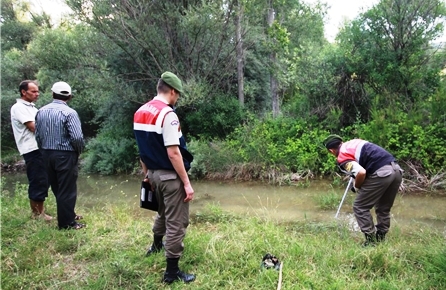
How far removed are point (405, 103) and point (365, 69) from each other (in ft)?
4.75

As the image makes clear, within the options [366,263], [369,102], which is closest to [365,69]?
[369,102]

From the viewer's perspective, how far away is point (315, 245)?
3.82 meters

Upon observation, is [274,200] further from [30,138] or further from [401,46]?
[401,46]

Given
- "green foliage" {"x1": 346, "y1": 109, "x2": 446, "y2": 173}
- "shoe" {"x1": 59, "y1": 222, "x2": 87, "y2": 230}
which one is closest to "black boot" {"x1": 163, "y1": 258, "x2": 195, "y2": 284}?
"shoe" {"x1": 59, "y1": 222, "x2": 87, "y2": 230}

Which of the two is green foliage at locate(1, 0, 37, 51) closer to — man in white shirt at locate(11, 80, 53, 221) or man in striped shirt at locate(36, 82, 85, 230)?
man in white shirt at locate(11, 80, 53, 221)

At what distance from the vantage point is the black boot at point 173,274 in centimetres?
308

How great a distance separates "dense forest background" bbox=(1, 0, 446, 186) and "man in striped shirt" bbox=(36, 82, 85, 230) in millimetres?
5690

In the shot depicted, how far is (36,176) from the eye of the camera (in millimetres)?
4469

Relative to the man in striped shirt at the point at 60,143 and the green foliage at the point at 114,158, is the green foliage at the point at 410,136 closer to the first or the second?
the man in striped shirt at the point at 60,143

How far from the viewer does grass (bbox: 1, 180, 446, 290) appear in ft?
10.1

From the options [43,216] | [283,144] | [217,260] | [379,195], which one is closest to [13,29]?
[283,144]

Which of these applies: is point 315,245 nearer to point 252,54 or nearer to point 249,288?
point 249,288

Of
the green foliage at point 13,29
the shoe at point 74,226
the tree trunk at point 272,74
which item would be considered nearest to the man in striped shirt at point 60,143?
the shoe at point 74,226

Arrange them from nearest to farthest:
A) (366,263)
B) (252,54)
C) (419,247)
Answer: (366,263)
(419,247)
(252,54)
